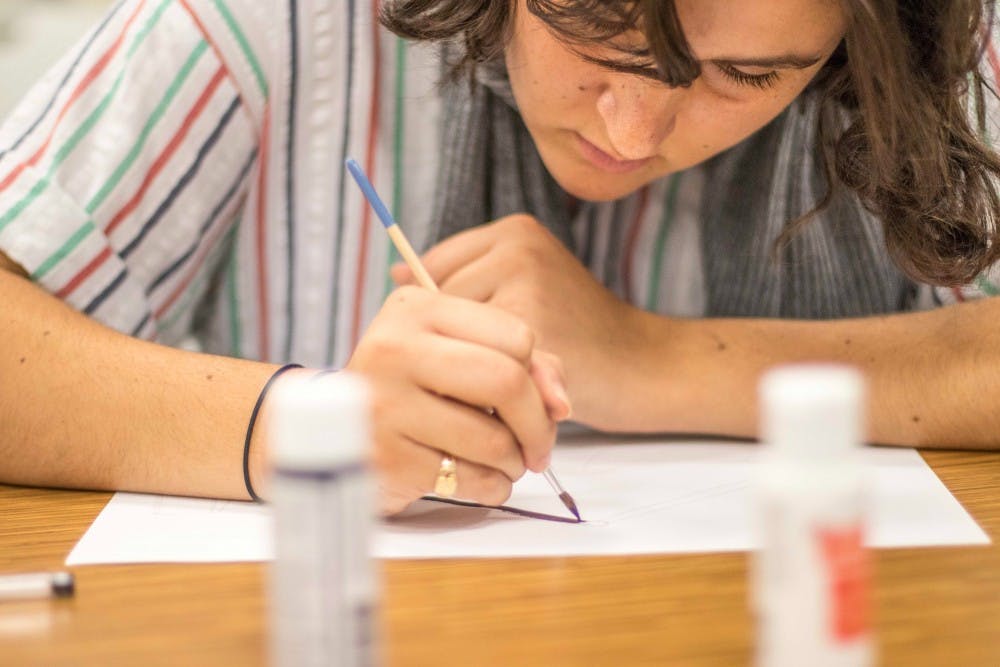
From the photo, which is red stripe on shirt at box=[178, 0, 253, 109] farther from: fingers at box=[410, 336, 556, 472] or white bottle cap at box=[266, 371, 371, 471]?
white bottle cap at box=[266, 371, 371, 471]

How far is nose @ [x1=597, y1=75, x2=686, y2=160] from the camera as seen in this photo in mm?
929

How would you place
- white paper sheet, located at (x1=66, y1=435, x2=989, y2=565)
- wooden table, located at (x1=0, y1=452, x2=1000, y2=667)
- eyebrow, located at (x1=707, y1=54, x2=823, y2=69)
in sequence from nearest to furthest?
wooden table, located at (x1=0, y1=452, x2=1000, y2=667) < white paper sheet, located at (x1=66, y1=435, x2=989, y2=565) < eyebrow, located at (x1=707, y1=54, x2=823, y2=69)

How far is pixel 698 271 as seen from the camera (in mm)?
1288

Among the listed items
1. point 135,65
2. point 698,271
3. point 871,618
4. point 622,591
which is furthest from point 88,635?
point 698,271

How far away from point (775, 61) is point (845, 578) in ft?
1.66

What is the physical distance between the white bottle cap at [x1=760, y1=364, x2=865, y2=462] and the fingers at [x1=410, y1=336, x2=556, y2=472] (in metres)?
0.32

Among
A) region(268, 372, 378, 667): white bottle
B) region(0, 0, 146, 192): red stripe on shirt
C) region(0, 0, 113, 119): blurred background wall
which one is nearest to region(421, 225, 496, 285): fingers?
region(0, 0, 146, 192): red stripe on shirt

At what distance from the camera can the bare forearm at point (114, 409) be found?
0.91 meters

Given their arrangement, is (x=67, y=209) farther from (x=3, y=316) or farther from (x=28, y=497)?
(x=28, y=497)

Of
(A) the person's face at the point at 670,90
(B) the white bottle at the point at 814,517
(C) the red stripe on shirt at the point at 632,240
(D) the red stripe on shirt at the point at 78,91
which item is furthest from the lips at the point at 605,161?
(B) the white bottle at the point at 814,517

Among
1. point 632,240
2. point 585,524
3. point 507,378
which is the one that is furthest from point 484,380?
point 632,240

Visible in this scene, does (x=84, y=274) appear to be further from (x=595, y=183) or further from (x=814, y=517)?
(x=814, y=517)

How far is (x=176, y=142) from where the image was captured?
1.12m

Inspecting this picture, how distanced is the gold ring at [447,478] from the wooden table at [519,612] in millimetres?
78
